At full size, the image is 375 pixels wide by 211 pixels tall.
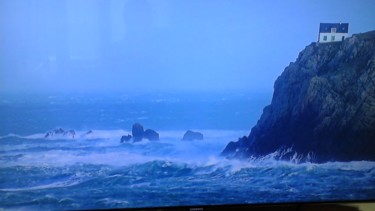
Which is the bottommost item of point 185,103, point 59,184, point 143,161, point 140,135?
point 59,184

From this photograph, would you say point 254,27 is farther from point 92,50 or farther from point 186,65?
point 92,50

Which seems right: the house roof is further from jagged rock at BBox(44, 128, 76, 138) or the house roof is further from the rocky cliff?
jagged rock at BBox(44, 128, 76, 138)

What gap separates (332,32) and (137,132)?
919mm

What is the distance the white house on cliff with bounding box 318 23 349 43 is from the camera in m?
1.65

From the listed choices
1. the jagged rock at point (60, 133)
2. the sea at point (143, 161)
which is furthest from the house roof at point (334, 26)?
the jagged rock at point (60, 133)

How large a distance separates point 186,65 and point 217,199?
0.59 m

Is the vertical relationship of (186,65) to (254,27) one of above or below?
below

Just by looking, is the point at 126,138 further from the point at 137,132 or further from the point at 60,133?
the point at 60,133

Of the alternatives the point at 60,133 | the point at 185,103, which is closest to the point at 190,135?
the point at 185,103

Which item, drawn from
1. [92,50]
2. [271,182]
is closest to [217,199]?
[271,182]

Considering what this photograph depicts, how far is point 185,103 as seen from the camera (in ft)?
5.35

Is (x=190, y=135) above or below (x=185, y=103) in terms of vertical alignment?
below

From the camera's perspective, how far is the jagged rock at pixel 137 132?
1624 millimetres

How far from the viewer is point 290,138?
5.57 feet
